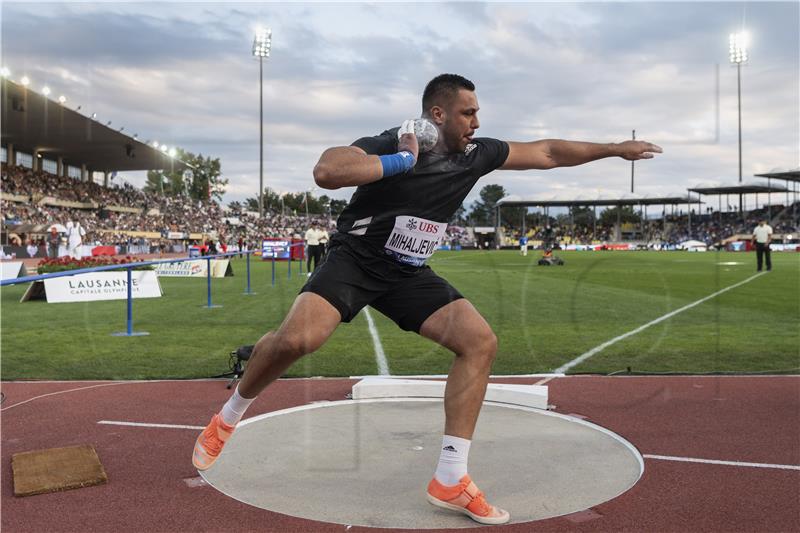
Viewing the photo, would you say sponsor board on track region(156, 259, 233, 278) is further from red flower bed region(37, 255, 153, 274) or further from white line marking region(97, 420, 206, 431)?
white line marking region(97, 420, 206, 431)

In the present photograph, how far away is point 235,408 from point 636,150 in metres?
2.92

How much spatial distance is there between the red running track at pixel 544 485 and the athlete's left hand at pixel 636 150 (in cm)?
191

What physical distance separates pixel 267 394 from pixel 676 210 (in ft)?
287

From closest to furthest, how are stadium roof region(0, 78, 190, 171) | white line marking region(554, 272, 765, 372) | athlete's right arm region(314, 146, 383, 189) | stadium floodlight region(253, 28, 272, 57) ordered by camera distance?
athlete's right arm region(314, 146, 383, 189)
white line marking region(554, 272, 765, 372)
stadium roof region(0, 78, 190, 171)
stadium floodlight region(253, 28, 272, 57)

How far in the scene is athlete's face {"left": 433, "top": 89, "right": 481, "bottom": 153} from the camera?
354cm

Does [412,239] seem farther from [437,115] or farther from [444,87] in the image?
[444,87]

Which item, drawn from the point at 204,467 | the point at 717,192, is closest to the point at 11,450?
the point at 204,467

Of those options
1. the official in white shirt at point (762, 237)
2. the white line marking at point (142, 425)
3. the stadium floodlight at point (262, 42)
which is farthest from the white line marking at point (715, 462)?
the stadium floodlight at point (262, 42)

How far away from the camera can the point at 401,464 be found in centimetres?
404

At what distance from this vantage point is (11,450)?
438 cm

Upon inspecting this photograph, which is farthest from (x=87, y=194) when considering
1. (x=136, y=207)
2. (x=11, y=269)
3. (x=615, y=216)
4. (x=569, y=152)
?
(x=615, y=216)

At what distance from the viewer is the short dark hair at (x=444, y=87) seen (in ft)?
11.7

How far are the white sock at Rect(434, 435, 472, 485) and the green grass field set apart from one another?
3613 millimetres

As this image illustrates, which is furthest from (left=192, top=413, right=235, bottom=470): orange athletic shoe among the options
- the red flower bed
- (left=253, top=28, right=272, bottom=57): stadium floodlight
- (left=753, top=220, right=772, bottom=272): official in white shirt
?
(left=253, top=28, right=272, bottom=57): stadium floodlight
